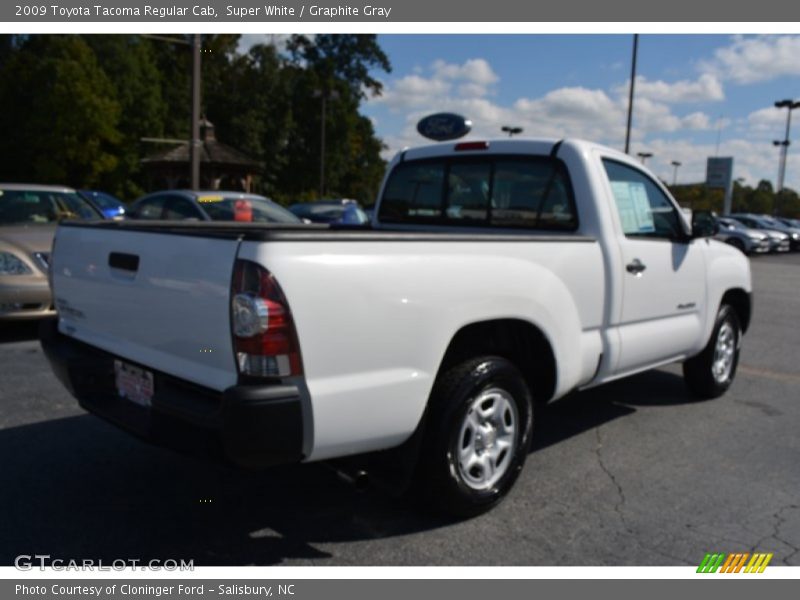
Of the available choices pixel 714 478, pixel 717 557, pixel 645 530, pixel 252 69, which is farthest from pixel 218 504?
pixel 252 69

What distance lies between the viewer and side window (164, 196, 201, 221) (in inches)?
420

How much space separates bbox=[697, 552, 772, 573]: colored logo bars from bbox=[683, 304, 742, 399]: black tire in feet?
8.58

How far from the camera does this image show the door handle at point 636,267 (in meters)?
4.41

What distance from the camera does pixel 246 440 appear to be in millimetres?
2650

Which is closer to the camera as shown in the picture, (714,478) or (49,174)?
(714,478)

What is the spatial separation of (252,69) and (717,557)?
65433mm

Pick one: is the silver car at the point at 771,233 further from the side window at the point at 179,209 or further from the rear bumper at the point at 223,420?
the rear bumper at the point at 223,420

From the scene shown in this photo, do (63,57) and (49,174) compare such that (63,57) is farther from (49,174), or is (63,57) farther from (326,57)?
(326,57)

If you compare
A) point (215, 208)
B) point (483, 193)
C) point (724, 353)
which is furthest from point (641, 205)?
point (215, 208)

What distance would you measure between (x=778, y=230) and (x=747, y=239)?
183 inches

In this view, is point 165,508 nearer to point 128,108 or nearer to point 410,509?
point 410,509

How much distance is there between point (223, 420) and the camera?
266 centimetres

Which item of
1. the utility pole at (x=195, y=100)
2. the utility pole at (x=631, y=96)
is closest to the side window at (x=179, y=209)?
the utility pole at (x=195, y=100)

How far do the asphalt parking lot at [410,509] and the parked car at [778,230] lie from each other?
28.9 m
